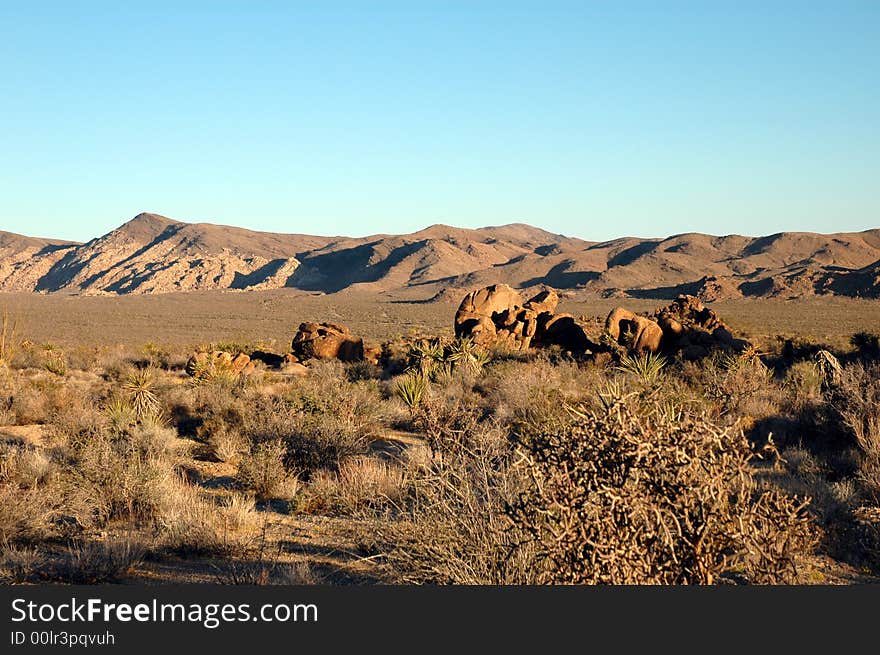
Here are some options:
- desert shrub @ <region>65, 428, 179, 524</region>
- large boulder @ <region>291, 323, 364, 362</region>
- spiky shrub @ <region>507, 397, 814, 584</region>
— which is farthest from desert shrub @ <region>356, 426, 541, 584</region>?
large boulder @ <region>291, 323, 364, 362</region>

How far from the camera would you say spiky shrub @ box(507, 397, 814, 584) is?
4.34 metres

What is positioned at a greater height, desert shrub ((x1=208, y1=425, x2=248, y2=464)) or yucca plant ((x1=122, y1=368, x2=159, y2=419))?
yucca plant ((x1=122, y1=368, x2=159, y2=419))

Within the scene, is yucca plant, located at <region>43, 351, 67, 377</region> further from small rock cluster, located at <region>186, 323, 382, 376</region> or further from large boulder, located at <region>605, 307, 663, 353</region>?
large boulder, located at <region>605, 307, 663, 353</region>

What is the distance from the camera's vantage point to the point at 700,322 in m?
26.7

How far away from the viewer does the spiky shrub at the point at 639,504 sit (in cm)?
434

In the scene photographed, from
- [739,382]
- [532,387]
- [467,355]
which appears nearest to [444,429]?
[532,387]

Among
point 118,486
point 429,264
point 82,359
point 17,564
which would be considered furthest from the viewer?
point 429,264

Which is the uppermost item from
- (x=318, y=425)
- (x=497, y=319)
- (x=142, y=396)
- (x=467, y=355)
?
(x=497, y=319)

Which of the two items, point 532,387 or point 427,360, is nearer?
point 532,387

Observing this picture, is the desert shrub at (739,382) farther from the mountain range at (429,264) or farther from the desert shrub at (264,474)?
the mountain range at (429,264)

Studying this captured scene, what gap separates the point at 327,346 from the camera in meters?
25.5

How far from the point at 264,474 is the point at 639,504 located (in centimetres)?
598

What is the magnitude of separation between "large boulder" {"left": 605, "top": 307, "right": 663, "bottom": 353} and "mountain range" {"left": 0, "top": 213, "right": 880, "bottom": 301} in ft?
185

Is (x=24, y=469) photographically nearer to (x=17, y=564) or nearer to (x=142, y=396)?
(x=17, y=564)
